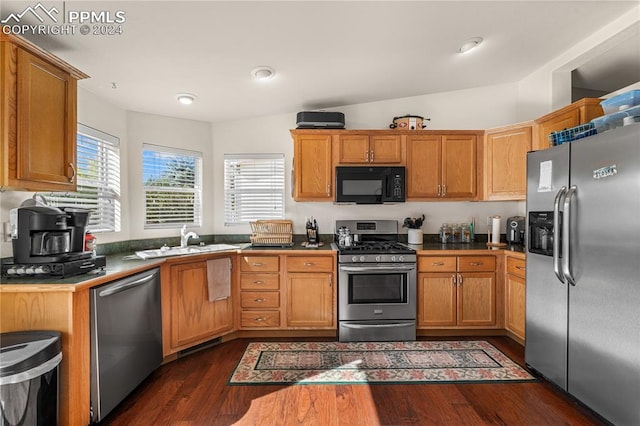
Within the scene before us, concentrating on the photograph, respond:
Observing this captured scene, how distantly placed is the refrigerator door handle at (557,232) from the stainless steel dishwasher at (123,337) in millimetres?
2889

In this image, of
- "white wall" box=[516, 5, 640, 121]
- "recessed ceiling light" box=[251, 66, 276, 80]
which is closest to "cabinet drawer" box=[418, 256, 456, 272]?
"white wall" box=[516, 5, 640, 121]

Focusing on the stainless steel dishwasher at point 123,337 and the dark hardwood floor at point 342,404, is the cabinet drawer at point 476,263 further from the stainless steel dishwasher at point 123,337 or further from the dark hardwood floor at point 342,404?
the stainless steel dishwasher at point 123,337

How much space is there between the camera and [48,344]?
5.18 ft

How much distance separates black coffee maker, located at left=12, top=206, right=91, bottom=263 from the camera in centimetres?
185

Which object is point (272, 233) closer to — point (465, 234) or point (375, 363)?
point (375, 363)

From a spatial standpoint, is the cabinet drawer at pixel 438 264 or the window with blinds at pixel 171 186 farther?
the window with blinds at pixel 171 186

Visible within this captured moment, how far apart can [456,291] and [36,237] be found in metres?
3.39

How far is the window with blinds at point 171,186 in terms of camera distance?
11.3 ft

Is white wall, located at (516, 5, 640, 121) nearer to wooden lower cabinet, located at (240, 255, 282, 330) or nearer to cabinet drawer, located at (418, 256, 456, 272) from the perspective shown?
cabinet drawer, located at (418, 256, 456, 272)

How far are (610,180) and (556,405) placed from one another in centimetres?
151

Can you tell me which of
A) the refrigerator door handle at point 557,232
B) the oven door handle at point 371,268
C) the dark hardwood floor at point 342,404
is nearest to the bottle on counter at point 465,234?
the oven door handle at point 371,268

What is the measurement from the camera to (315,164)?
3.52 meters

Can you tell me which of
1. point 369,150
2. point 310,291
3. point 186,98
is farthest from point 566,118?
point 186,98

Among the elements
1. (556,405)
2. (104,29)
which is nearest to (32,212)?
(104,29)
